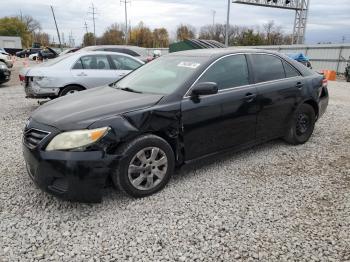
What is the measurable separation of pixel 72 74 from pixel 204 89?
4766 millimetres

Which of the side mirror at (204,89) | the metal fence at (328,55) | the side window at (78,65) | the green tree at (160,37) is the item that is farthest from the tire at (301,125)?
the green tree at (160,37)

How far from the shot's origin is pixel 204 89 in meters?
3.58

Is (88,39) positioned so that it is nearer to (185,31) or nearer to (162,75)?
(185,31)

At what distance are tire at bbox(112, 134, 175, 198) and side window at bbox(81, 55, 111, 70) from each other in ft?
16.4

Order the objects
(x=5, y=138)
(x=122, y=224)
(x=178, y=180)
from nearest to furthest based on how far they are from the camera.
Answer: (x=122, y=224)
(x=178, y=180)
(x=5, y=138)

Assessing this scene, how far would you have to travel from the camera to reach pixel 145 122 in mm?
3320

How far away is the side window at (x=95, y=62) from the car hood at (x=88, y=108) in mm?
3991

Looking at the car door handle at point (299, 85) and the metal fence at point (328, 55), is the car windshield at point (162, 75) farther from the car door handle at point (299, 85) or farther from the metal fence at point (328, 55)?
the metal fence at point (328, 55)

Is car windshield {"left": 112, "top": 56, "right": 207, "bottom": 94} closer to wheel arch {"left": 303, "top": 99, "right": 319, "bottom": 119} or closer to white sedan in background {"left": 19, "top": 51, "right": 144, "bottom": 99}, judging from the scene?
wheel arch {"left": 303, "top": 99, "right": 319, "bottom": 119}

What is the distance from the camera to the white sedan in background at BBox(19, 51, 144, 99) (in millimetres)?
7215

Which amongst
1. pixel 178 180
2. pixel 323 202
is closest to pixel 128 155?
pixel 178 180

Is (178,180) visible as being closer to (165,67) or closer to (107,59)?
(165,67)

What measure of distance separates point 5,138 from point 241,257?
466 centimetres

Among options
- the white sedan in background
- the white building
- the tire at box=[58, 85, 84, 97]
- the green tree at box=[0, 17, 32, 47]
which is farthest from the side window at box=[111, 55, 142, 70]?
the green tree at box=[0, 17, 32, 47]
